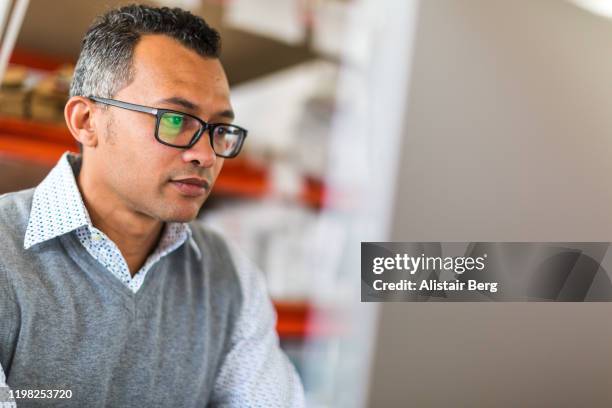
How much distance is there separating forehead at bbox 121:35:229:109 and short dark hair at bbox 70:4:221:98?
0.01 m

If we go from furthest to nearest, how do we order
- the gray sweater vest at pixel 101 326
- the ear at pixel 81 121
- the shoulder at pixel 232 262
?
the shoulder at pixel 232 262 < the ear at pixel 81 121 < the gray sweater vest at pixel 101 326

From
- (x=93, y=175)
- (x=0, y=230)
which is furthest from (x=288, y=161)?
(x=0, y=230)

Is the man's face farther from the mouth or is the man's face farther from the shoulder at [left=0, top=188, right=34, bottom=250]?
the shoulder at [left=0, top=188, right=34, bottom=250]

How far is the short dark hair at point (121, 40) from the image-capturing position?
33.6 inches

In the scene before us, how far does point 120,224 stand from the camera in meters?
0.91

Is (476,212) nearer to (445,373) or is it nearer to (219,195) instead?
(445,373)

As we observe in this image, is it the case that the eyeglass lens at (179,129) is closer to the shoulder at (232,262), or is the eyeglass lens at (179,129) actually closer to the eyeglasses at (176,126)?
the eyeglasses at (176,126)

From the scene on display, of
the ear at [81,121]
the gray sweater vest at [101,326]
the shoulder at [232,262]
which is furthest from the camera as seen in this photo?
the shoulder at [232,262]

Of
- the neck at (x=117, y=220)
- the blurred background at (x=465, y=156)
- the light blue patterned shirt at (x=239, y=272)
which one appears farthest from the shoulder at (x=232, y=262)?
the blurred background at (x=465, y=156)

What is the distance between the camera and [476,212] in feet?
3.39

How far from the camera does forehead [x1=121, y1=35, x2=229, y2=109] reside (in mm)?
838

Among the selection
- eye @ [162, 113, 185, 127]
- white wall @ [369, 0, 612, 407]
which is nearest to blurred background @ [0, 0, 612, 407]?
white wall @ [369, 0, 612, 407]

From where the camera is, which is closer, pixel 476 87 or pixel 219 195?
pixel 476 87

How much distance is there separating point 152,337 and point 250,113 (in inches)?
43.1
